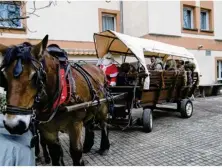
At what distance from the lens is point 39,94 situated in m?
2.19

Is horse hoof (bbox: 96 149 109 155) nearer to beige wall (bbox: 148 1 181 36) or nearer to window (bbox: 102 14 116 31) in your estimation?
beige wall (bbox: 148 1 181 36)

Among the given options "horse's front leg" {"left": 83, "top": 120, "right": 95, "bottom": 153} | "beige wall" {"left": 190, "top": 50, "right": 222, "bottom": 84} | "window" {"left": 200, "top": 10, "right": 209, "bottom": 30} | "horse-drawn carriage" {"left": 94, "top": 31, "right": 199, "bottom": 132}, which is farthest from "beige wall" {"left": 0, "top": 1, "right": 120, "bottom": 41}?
"horse's front leg" {"left": 83, "top": 120, "right": 95, "bottom": 153}

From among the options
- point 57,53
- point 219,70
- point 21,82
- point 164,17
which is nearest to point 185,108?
point 57,53

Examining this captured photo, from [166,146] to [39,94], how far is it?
330 cm

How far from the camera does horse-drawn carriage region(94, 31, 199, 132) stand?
553 cm

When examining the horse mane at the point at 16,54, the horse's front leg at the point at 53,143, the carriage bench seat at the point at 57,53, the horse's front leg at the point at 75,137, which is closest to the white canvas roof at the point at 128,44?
the carriage bench seat at the point at 57,53

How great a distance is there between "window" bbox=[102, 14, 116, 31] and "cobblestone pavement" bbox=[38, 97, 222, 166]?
691cm

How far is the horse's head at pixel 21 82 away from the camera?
1.94 metres

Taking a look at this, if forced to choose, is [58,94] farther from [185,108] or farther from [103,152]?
[185,108]

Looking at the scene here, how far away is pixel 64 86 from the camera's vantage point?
271cm

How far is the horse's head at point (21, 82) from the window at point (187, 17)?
41.6 feet

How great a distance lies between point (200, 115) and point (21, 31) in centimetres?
752

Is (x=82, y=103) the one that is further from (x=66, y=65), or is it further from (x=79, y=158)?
(x=79, y=158)

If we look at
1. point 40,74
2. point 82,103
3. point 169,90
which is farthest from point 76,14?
point 40,74
